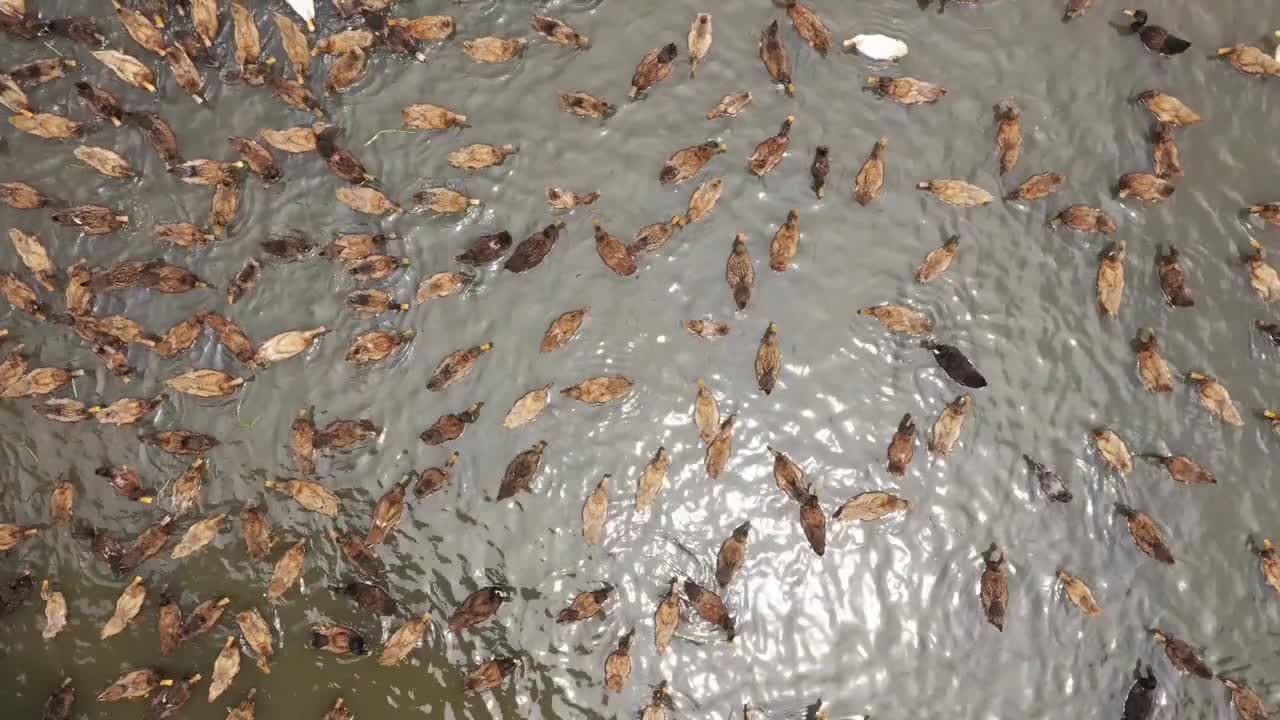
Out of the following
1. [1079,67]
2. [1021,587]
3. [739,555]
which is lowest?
[1021,587]

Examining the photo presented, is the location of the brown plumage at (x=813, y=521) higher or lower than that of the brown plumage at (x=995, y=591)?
higher

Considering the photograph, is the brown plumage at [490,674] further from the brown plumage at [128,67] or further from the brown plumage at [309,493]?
the brown plumage at [128,67]

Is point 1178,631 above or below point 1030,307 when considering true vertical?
below

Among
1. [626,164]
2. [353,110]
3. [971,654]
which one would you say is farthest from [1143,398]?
[353,110]

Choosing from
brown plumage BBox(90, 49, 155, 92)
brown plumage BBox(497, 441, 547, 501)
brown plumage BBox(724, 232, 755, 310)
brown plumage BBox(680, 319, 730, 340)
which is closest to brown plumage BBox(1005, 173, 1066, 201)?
brown plumage BBox(724, 232, 755, 310)

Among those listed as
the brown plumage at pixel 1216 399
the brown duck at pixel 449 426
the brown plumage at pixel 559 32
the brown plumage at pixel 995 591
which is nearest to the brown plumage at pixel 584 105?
the brown plumage at pixel 559 32

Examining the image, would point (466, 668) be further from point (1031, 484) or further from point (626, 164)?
point (1031, 484)
